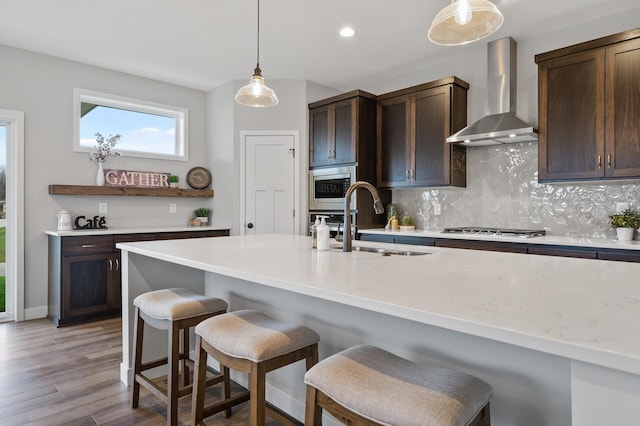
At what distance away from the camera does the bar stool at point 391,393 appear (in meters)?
0.97

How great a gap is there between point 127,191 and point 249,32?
224cm

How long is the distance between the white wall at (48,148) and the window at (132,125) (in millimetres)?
83

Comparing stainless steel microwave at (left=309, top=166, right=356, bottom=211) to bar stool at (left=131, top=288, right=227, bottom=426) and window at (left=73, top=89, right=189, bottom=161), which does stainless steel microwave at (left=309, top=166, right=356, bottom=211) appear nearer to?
window at (left=73, top=89, right=189, bottom=161)

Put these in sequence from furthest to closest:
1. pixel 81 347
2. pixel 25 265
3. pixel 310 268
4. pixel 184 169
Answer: pixel 184 169 → pixel 25 265 → pixel 81 347 → pixel 310 268

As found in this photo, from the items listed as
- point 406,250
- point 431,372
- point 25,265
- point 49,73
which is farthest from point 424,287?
point 49,73

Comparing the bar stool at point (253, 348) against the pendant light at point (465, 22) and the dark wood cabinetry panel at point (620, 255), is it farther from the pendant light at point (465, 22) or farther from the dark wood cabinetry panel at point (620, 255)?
the dark wood cabinetry panel at point (620, 255)

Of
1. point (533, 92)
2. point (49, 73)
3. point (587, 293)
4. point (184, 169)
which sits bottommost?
point (587, 293)

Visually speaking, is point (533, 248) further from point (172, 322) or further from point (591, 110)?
point (172, 322)

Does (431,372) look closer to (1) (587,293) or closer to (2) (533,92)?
(1) (587,293)

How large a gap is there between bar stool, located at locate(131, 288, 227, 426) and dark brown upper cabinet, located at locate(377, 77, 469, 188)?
9.09 feet

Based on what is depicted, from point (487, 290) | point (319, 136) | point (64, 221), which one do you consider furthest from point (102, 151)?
point (487, 290)

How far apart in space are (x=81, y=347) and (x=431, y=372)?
3.04 meters

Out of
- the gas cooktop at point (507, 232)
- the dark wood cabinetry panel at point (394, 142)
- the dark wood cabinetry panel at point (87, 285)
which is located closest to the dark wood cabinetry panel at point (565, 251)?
the gas cooktop at point (507, 232)

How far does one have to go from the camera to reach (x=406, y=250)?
2.25m
